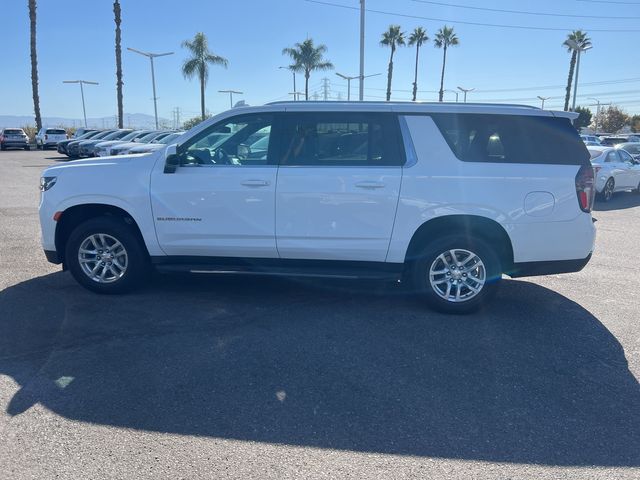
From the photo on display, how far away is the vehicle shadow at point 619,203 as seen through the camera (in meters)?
14.8

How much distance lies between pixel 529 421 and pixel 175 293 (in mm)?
4009

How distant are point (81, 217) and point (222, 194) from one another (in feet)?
5.53

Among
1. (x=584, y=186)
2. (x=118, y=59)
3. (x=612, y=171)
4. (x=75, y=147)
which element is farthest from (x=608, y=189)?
(x=118, y=59)

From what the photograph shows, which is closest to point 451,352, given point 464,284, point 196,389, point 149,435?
point 464,284

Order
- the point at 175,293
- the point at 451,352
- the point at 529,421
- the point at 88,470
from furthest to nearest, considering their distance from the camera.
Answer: the point at 175,293 < the point at 451,352 < the point at 529,421 < the point at 88,470

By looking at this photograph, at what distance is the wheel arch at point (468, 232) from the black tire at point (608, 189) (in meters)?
11.6

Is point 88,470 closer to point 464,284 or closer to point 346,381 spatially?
point 346,381

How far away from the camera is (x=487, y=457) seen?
3.34 metres

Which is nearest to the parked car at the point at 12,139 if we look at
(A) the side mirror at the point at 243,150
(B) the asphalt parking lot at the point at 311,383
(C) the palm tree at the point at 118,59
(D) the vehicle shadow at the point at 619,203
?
(C) the palm tree at the point at 118,59

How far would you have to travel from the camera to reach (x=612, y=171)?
1560 cm

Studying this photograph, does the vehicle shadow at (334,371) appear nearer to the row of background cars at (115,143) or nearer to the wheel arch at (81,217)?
the wheel arch at (81,217)

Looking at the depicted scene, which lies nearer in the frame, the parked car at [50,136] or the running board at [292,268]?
the running board at [292,268]

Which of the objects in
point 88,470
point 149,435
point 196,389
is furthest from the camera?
point 196,389

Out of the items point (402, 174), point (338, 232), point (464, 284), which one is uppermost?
point (402, 174)
